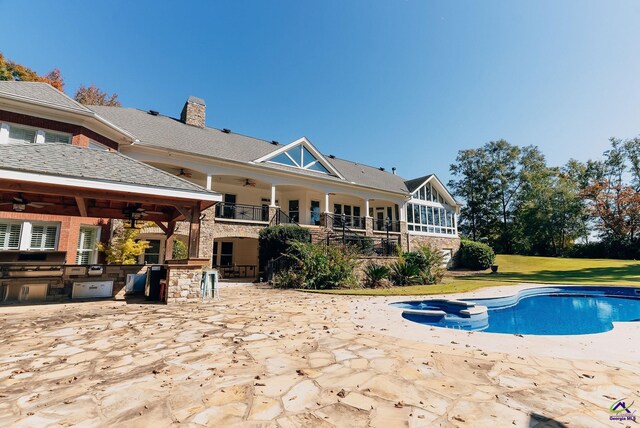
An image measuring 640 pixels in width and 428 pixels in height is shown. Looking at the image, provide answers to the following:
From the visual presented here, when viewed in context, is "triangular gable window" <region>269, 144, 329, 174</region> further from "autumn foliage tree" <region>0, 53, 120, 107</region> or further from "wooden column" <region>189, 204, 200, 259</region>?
"autumn foliage tree" <region>0, 53, 120, 107</region>

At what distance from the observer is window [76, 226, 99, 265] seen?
1217cm

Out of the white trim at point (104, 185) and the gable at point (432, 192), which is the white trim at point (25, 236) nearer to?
the white trim at point (104, 185)

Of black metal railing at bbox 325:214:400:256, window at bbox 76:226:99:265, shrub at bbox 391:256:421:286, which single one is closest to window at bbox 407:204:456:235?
black metal railing at bbox 325:214:400:256

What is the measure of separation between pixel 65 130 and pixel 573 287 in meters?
23.8

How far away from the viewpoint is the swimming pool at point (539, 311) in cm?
761

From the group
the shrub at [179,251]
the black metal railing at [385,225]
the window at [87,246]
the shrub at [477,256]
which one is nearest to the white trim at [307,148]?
the black metal railing at [385,225]

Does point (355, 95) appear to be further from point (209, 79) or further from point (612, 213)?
point (612, 213)

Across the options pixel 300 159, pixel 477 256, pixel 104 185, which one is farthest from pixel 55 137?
pixel 477 256

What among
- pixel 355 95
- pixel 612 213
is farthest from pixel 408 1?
pixel 612 213

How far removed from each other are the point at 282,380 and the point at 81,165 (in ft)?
27.1

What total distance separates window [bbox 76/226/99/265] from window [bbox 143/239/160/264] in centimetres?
420

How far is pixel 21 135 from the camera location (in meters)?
11.0

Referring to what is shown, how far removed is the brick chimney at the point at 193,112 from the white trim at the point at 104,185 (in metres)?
13.3

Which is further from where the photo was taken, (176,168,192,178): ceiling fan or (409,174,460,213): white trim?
(409,174,460,213): white trim
